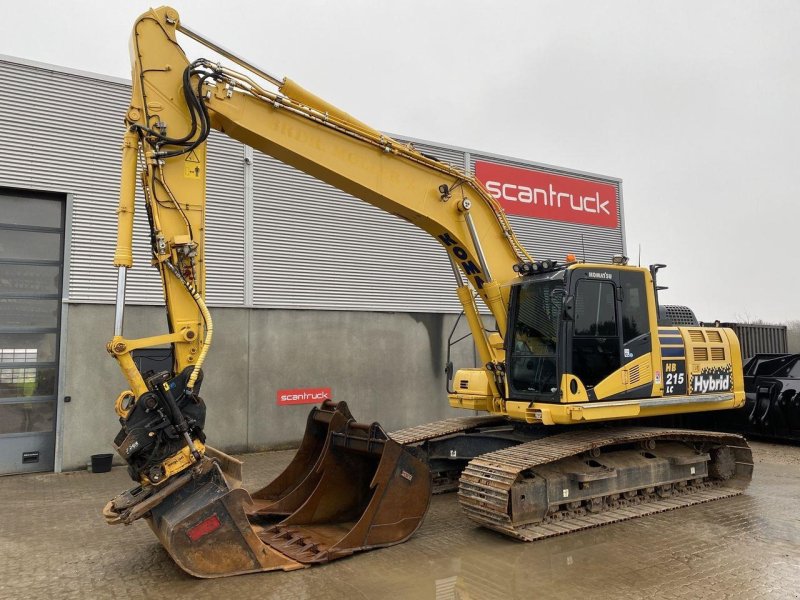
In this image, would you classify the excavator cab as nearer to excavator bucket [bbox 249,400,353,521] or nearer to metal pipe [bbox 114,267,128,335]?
excavator bucket [bbox 249,400,353,521]

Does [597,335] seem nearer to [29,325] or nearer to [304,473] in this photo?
[304,473]

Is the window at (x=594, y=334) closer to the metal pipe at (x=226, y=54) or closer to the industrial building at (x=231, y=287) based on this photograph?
the metal pipe at (x=226, y=54)

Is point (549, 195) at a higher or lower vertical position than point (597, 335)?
higher

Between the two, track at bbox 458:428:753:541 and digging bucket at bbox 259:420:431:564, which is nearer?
digging bucket at bbox 259:420:431:564

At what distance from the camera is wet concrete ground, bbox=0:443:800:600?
4.70 meters

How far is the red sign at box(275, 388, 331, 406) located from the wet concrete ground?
4.86 m

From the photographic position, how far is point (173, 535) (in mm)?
4645

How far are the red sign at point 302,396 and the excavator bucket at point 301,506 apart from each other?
492 centimetres

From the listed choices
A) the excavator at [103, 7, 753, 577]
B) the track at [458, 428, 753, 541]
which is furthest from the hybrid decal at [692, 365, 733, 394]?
the track at [458, 428, 753, 541]

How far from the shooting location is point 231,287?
460 inches

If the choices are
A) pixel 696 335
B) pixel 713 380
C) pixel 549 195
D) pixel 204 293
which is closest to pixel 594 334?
pixel 696 335

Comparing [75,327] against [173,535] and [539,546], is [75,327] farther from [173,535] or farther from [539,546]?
[539,546]

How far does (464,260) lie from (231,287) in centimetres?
599

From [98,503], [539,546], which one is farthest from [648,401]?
[98,503]
